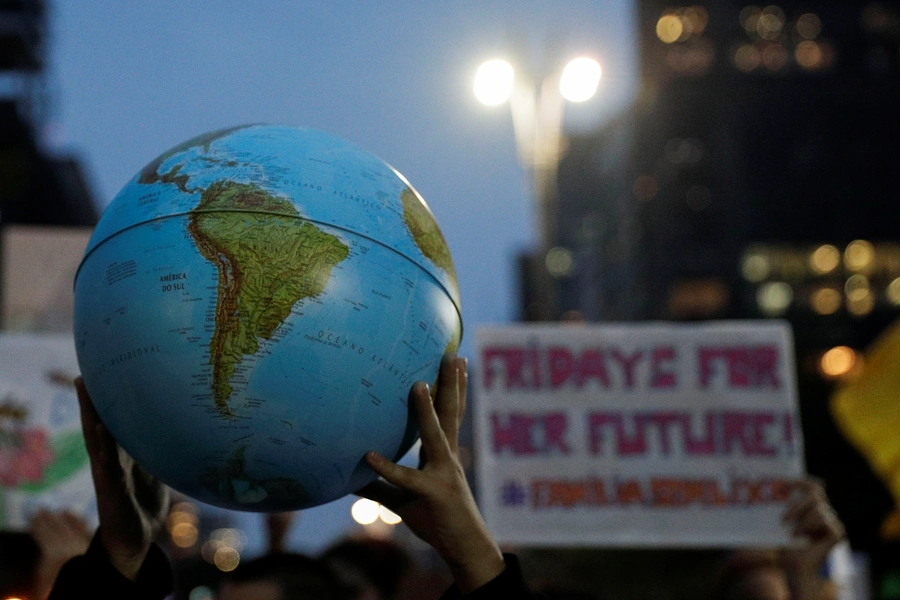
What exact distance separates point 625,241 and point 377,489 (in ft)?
212

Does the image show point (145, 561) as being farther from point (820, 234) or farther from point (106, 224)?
point (820, 234)

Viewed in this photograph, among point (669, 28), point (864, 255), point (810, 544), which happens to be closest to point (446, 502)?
point (810, 544)

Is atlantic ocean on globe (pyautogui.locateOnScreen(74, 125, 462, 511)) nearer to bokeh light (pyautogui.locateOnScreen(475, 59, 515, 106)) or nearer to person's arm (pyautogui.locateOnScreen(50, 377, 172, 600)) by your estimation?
person's arm (pyautogui.locateOnScreen(50, 377, 172, 600))

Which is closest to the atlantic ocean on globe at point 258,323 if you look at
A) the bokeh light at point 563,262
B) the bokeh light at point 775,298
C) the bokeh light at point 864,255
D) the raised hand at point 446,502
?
the raised hand at point 446,502

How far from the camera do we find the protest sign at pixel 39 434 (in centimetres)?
505

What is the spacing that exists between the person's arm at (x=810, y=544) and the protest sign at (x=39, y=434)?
3.13m

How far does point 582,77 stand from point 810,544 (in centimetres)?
776

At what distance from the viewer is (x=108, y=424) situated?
7.79ft

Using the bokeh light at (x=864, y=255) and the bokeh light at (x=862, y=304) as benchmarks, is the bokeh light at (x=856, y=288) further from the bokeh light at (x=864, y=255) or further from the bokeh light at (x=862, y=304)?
the bokeh light at (x=864, y=255)

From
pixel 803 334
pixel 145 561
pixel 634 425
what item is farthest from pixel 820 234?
pixel 145 561

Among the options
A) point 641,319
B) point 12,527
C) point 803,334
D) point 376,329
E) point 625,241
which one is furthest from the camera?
point 625,241

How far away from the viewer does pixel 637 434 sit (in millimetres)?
5660

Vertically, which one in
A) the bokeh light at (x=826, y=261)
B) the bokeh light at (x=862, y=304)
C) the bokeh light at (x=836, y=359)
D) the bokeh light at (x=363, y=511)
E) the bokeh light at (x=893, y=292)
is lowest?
the bokeh light at (x=836, y=359)

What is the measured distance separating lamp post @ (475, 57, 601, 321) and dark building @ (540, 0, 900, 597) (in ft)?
145
